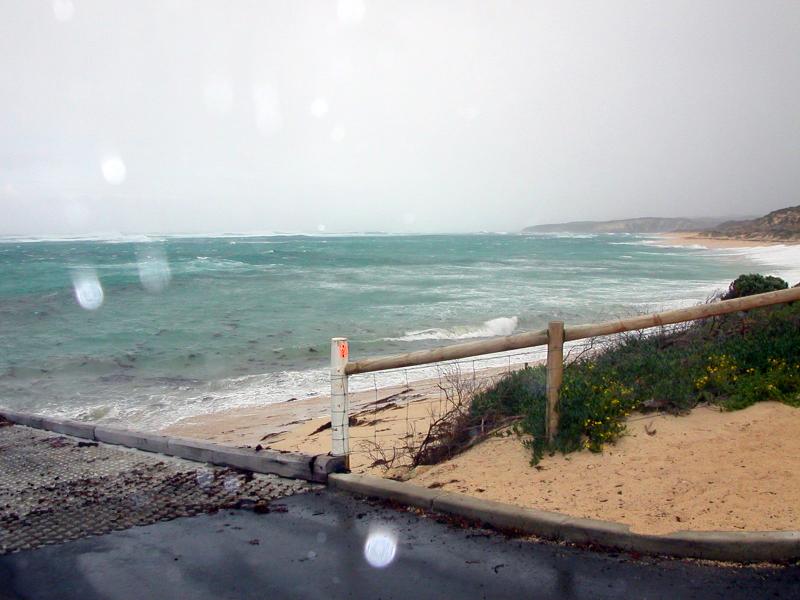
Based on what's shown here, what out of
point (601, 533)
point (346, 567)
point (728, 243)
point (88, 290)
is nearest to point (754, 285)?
point (601, 533)

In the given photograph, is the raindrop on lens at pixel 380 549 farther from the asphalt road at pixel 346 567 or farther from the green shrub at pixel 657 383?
the green shrub at pixel 657 383

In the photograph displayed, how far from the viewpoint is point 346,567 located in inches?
160

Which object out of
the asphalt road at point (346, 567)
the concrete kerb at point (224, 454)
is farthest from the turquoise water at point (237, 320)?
the asphalt road at point (346, 567)

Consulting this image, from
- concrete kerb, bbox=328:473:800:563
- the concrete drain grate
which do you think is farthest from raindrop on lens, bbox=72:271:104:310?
concrete kerb, bbox=328:473:800:563

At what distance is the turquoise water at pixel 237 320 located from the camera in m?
15.3

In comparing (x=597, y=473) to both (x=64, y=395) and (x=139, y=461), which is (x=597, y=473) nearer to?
(x=139, y=461)

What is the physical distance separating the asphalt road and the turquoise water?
27.3 ft

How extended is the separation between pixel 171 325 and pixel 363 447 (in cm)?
1879

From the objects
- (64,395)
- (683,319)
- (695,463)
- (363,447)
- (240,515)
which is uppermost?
(683,319)

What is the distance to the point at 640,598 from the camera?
3.51m

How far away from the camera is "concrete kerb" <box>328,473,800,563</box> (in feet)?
12.6

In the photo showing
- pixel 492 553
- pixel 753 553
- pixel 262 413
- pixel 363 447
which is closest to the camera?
pixel 753 553

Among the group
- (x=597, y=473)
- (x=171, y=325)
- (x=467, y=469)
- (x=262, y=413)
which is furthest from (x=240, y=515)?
(x=171, y=325)

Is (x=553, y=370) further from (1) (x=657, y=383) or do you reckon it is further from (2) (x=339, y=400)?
(2) (x=339, y=400)
